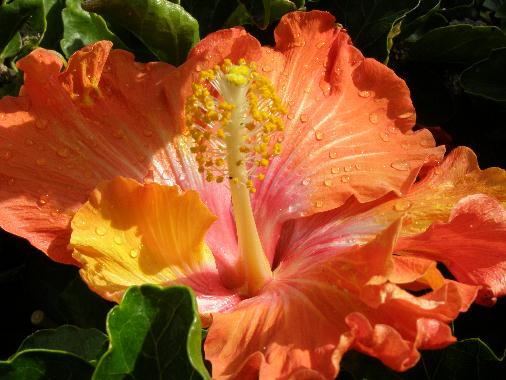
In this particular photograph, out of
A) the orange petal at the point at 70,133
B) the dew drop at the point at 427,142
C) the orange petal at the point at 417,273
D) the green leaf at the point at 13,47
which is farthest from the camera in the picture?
the green leaf at the point at 13,47

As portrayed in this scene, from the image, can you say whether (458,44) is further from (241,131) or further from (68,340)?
(68,340)

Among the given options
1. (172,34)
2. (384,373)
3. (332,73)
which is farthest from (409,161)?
(172,34)

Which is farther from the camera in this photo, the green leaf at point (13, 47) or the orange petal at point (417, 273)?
the green leaf at point (13, 47)

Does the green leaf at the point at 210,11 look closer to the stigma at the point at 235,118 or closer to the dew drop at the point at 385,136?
the stigma at the point at 235,118

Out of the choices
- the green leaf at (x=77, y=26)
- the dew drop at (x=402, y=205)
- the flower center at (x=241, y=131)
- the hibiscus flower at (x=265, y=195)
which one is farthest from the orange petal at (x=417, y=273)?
the green leaf at (x=77, y=26)

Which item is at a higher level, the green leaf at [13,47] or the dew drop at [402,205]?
the green leaf at [13,47]

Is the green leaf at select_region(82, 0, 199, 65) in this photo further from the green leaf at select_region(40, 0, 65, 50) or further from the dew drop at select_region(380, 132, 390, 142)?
the dew drop at select_region(380, 132, 390, 142)

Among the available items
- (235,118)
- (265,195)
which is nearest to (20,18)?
(235,118)

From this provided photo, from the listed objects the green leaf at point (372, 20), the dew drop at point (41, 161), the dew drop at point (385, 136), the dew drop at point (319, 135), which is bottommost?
the dew drop at point (41, 161)
